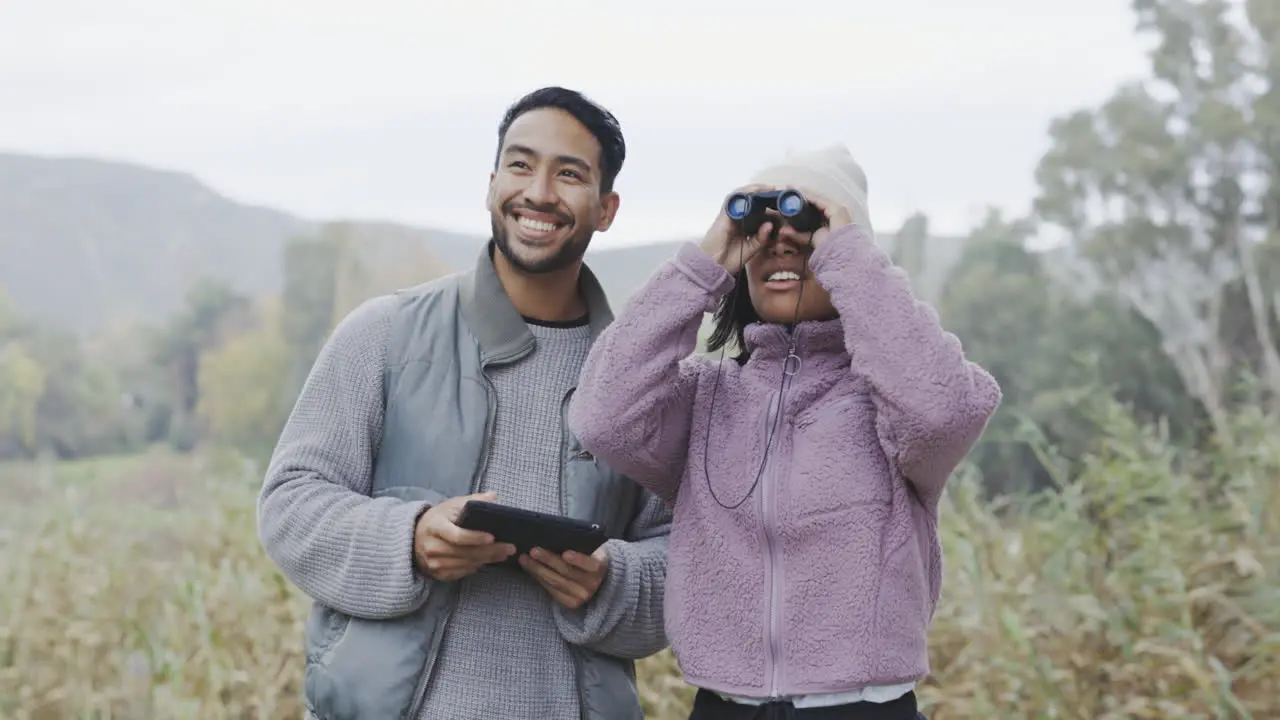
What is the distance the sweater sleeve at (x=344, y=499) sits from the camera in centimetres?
193

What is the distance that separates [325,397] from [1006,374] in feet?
32.0

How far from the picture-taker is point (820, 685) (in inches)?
67.1

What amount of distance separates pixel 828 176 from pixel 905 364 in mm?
340

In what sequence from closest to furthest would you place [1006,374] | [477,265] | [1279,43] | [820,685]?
1. [820,685]
2. [477,265]
3. [1006,374]
4. [1279,43]

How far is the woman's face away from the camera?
1.89 m

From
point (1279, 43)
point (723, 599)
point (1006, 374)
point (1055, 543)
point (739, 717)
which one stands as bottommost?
point (1006, 374)

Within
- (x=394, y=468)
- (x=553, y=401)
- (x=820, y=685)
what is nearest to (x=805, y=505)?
(x=820, y=685)

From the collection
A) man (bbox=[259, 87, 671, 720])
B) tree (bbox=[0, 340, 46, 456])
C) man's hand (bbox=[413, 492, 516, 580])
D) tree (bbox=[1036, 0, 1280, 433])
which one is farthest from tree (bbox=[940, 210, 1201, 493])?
man's hand (bbox=[413, 492, 516, 580])

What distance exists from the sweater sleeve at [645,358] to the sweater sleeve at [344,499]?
12.5 inches

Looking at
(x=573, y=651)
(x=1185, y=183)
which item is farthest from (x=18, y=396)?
(x=1185, y=183)

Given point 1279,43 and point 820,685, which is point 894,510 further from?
point 1279,43

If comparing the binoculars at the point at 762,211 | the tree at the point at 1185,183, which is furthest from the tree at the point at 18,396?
the tree at the point at 1185,183

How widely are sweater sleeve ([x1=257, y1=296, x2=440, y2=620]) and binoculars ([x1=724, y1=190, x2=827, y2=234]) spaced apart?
64cm

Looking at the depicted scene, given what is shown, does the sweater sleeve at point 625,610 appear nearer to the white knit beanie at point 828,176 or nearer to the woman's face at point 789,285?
the woman's face at point 789,285
